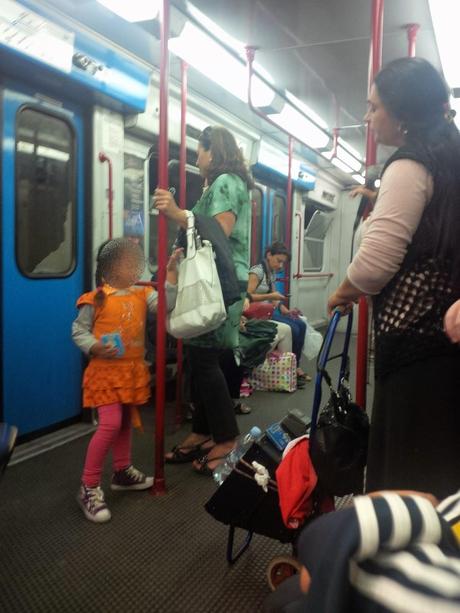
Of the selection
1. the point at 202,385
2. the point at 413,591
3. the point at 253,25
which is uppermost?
the point at 253,25

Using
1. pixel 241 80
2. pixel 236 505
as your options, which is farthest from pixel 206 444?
pixel 241 80

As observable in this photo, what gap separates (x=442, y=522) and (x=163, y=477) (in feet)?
6.96

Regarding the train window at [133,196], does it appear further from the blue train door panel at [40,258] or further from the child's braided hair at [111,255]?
the child's braided hair at [111,255]

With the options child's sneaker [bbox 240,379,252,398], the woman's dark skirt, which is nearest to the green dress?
the woman's dark skirt

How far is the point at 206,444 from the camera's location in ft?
9.46

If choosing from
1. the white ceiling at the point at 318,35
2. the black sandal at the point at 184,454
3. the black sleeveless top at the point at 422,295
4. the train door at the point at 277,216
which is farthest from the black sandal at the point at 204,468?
the train door at the point at 277,216

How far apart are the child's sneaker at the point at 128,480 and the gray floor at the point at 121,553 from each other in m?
0.04

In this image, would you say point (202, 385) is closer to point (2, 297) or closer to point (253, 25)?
point (2, 297)

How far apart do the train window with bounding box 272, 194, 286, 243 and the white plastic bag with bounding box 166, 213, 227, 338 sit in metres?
4.71

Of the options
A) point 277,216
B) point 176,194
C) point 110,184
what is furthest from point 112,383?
point 277,216

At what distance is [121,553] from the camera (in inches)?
77.7

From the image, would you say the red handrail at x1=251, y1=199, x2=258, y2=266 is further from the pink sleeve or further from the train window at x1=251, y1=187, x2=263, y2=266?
the pink sleeve

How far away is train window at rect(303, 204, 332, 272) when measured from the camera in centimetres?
842

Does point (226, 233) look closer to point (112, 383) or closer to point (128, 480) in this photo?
point (112, 383)
